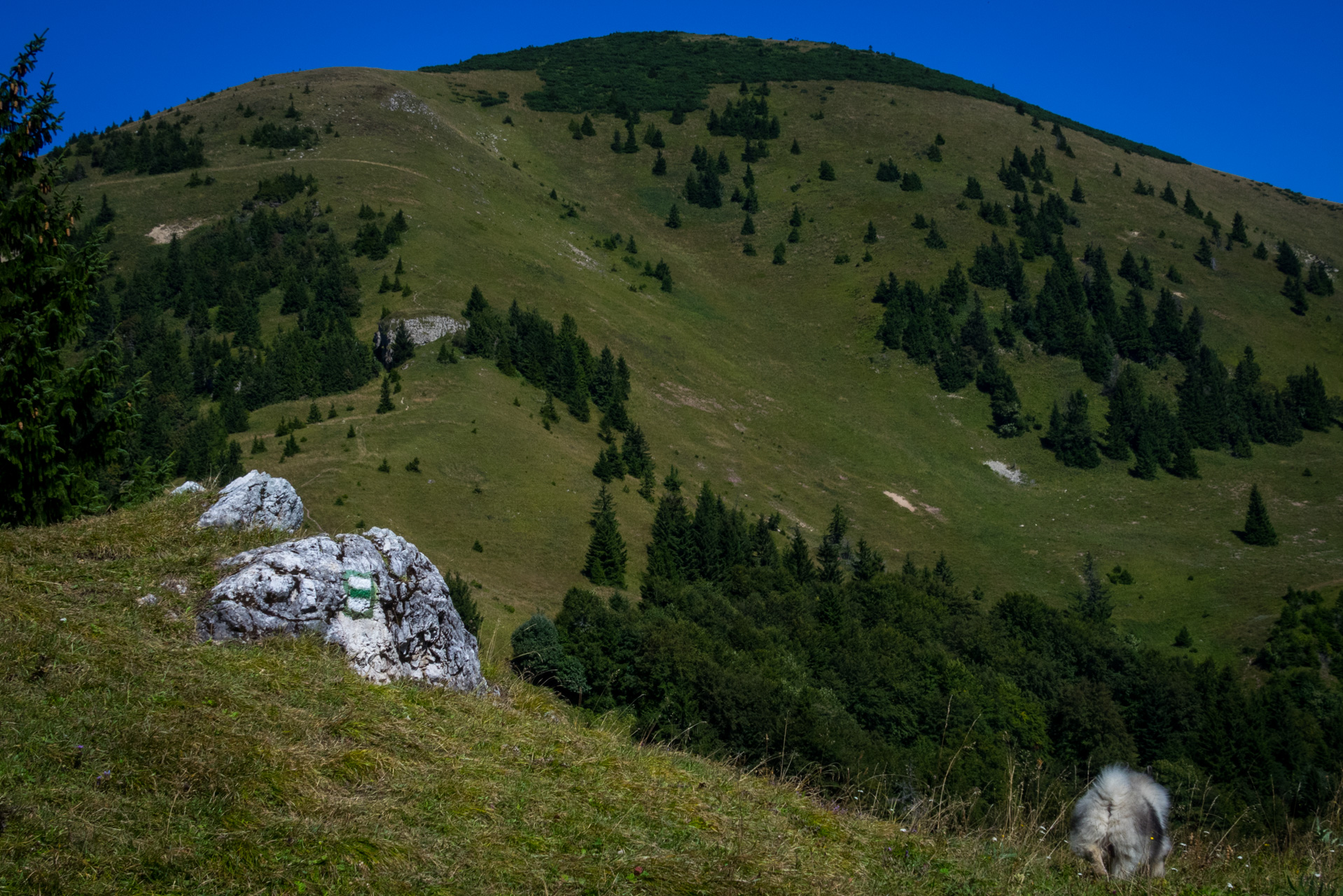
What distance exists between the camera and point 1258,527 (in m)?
88.4

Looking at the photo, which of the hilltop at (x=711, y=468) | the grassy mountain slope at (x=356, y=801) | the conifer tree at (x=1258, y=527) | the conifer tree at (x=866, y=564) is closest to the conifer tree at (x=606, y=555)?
the hilltop at (x=711, y=468)

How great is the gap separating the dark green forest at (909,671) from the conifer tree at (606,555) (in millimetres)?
2532

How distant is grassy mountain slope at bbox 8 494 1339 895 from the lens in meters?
4.93

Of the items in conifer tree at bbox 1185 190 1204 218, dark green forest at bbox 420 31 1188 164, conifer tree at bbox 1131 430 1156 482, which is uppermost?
dark green forest at bbox 420 31 1188 164

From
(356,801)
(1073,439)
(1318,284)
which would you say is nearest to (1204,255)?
(1318,284)

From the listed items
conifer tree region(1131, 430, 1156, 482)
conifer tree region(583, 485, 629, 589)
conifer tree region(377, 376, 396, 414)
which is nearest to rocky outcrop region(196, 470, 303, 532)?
conifer tree region(583, 485, 629, 589)

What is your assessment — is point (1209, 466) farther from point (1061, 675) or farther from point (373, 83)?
point (373, 83)

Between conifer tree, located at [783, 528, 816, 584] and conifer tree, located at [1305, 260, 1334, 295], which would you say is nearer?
conifer tree, located at [783, 528, 816, 584]

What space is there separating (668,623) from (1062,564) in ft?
170

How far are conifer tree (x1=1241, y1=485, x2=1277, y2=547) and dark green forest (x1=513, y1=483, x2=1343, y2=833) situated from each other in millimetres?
18766

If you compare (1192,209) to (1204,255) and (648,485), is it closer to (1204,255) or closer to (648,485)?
(1204,255)

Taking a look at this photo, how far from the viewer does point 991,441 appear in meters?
103

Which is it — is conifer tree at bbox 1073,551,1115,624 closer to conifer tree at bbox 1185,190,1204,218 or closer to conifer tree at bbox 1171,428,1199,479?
conifer tree at bbox 1171,428,1199,479

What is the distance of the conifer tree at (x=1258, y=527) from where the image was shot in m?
87.7
